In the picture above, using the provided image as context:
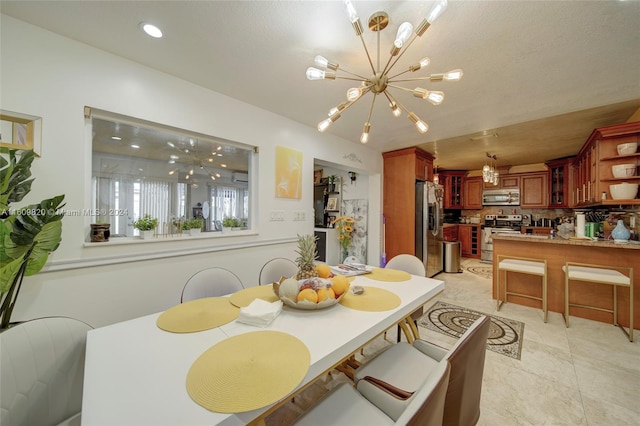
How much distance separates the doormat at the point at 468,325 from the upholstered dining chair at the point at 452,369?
1403mm

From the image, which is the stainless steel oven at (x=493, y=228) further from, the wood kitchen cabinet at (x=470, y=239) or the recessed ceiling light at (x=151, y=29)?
the recessed ceiling light at (x=151, y=29)

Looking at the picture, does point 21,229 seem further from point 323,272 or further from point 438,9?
point 438,9

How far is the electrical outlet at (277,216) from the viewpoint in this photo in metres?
2.72

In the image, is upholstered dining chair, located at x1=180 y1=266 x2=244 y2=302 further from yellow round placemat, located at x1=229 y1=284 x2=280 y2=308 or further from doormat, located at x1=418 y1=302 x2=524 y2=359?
doormat, located at x1=418 y1=302 x2=524 y2=359

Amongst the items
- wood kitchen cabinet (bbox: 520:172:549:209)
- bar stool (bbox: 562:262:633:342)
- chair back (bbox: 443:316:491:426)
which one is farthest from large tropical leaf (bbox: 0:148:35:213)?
wood kitchen cabinet (bbox: 520:172:549:209)

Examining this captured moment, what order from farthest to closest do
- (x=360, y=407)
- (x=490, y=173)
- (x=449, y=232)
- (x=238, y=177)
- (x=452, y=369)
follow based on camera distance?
(x=449, y=232)
(x=490, y=173)
(x=238, y=177)
(x=360, y=407)
(x=452, y=369)

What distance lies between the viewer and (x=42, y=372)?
83 centimetres

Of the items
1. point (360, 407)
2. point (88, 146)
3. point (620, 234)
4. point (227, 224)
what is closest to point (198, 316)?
point (360, 407)

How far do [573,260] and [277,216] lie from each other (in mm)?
3661

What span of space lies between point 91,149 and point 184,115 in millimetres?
731

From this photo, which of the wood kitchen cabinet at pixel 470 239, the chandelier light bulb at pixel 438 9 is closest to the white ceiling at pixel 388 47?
the chandelier light bulb at pixel 438 9

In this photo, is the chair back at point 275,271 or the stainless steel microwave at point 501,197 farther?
the stainless steel microwave at point 501,197

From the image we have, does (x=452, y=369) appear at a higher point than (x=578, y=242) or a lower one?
lower

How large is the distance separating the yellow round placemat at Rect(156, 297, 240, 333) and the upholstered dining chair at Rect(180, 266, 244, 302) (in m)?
0.26
